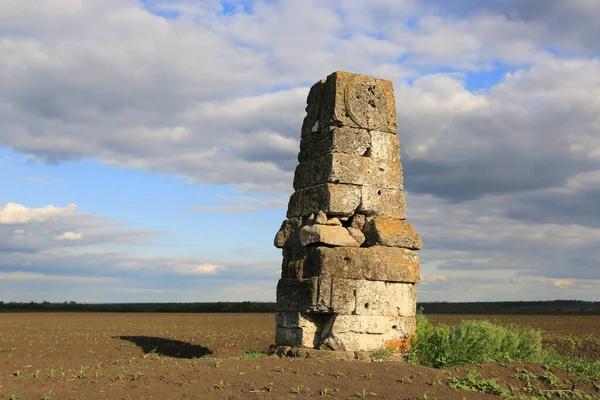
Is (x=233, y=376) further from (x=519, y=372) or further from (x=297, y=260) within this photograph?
(x=519, y=372)

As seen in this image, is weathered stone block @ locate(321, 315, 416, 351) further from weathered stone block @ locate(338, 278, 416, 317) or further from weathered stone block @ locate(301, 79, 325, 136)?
weathered stone block @ locate(301, 79, 325, 136)

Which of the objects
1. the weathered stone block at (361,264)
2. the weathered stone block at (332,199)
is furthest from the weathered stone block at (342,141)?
the weathered stone block at (361,264)

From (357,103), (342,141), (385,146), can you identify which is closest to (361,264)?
(342,141)

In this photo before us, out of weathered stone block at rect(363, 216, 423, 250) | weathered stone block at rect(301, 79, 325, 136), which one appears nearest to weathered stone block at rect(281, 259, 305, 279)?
weathered stone block at rect(363, 216, 423, 250)

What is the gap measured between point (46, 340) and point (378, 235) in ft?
45.5

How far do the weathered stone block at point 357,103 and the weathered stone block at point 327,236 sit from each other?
2010 millimetres

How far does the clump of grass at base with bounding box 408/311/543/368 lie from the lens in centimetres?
1236

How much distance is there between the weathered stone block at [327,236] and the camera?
479 inches

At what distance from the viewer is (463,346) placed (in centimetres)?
1252

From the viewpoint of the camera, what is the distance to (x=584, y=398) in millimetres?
10625

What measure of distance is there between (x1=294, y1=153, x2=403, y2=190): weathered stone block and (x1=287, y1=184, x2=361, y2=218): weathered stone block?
0.13 m

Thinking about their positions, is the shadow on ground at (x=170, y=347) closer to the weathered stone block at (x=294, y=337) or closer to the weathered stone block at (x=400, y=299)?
the weathered stone block at (x=294, y=337)

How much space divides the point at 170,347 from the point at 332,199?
28.9 ft

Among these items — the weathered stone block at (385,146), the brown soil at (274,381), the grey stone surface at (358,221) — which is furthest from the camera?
the weathered stone block at (385,146)
